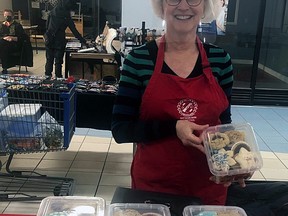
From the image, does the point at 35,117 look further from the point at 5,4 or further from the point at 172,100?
the point at 5,4

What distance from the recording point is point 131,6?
Answer: 16.2 ft

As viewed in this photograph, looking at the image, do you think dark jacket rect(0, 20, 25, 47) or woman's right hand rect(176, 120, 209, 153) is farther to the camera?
dark jacket rect(0, 20, 25, 47)

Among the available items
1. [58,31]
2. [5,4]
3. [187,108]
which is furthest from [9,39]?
[187,108]

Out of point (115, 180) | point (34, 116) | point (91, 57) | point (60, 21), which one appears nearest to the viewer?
point (34, 116)

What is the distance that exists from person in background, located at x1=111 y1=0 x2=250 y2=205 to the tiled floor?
5.31 feet

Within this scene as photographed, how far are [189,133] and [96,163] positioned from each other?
2.51 metres

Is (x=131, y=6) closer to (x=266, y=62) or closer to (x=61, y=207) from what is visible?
(x=266, y=62)

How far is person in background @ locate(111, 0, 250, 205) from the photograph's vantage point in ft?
4.20

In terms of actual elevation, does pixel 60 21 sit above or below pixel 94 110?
above

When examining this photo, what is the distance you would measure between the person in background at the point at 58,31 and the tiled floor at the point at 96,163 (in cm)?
233

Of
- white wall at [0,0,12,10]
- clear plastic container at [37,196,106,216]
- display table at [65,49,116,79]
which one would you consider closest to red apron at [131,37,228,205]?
clear plastic container at [37,196,106,216]

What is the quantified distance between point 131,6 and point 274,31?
3045 millimetres

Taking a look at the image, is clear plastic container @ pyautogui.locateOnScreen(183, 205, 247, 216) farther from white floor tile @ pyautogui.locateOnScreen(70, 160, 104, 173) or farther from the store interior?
white floor tile @ pyautogui.locateOnScreen(70, 160, 104, 173)

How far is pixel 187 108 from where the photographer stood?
4.23 ft
